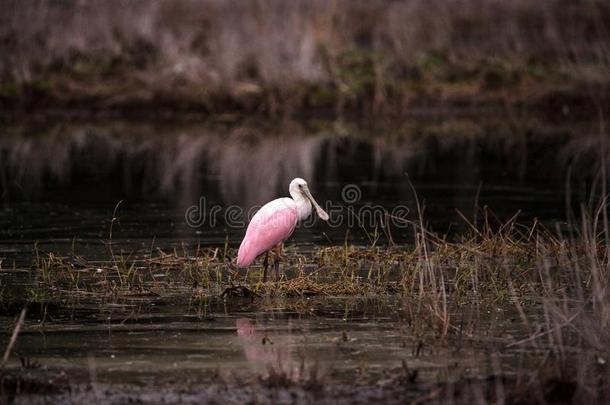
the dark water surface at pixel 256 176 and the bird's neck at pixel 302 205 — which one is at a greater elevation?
the dark water surface at pixel 256 176

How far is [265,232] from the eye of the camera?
38.4 ft

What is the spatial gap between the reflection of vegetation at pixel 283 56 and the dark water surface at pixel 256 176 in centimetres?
156

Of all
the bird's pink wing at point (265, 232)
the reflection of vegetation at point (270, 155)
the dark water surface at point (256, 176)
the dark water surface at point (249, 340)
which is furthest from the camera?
the reflection of vegetation at point (270, 155)

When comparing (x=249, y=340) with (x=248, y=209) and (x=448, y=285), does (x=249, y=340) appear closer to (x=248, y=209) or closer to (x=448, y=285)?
(x=448, y=285)

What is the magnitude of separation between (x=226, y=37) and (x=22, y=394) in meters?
26.6

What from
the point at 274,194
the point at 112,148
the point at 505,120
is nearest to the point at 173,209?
the point at 274,194

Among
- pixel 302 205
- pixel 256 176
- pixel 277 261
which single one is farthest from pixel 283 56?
pixel 277 261

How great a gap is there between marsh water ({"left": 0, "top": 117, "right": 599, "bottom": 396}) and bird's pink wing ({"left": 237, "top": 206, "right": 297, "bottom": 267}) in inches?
31.8

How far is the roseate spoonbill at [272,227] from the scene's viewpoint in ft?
37.9

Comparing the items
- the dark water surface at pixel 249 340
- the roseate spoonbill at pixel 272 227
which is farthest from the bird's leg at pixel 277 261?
the dark water surface at pixel 249 340

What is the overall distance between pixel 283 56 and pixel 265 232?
2188cm

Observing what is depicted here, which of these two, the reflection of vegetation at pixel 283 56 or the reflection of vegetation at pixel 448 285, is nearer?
the reflection of vegetation at pixel 448 285

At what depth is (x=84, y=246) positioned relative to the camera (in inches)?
552

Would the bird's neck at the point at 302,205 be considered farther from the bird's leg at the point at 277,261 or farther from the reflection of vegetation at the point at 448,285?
the reflection of vegetation at the point at 448,285
